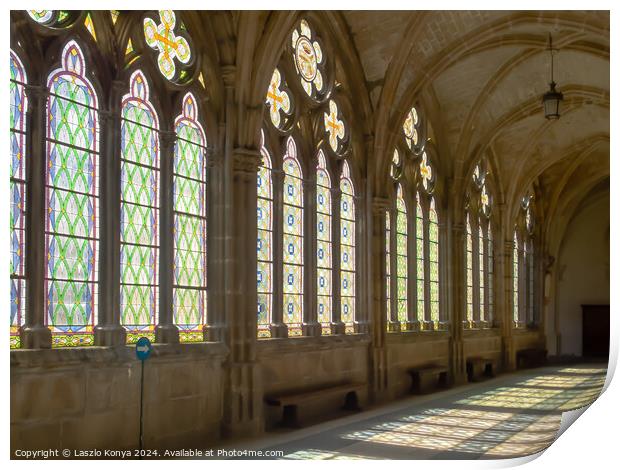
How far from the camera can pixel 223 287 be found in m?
10.9

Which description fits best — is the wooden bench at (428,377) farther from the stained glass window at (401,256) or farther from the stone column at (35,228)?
the stone column at (35,228)

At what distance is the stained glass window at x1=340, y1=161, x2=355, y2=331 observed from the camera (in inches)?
575

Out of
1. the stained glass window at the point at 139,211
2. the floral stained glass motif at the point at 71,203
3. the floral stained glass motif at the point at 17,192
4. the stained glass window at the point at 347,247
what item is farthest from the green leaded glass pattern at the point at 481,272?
the floral stained glass motif at the point at 17,192

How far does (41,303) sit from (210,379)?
301 cm

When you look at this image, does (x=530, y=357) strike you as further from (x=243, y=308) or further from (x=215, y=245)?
(x=215, y=245)

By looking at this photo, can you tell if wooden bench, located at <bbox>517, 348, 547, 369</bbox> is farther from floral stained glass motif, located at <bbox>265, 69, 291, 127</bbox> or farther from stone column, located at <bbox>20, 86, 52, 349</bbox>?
stone column, located at <bbox>20, 86, 52, 349</bbox>

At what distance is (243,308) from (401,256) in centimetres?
Result: 692

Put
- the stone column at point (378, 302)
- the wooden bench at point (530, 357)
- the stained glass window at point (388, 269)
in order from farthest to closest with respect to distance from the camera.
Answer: the wooden bench at point (530, 357)
the stained glass window at point (388, 269)
the stone column at point (378, 302)

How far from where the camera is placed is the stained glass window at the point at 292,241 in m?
12.8

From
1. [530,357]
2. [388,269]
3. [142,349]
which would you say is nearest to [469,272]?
[530,357]

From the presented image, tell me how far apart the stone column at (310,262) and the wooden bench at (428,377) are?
4079 millimetres

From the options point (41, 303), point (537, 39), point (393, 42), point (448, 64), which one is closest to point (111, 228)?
point (41, 303)

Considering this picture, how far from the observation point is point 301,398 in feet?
38.8

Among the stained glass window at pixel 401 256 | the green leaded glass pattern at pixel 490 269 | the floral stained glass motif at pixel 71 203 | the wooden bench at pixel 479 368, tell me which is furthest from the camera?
the green leaded glass pattern at pixel 490 269
